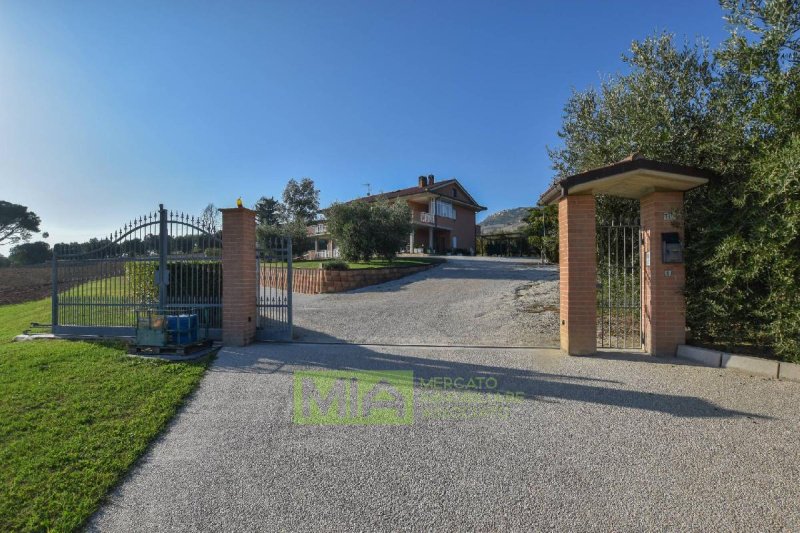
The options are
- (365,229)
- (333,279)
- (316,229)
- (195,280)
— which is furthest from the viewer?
(316,229)

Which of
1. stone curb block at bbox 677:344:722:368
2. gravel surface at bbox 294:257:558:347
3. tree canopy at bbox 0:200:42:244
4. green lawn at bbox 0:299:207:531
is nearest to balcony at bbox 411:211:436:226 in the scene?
gravel surface at bbox 294:257:558:347

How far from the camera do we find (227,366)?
244 inches

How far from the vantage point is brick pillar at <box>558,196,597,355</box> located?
21.4ft

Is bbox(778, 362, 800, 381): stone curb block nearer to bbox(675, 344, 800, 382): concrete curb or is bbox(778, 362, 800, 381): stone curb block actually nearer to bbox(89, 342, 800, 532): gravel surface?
bbox(675, 344, 800, 382): concrete curb

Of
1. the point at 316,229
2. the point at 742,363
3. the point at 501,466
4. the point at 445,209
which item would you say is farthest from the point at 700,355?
the point at 316,229

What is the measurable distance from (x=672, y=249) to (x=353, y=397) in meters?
5.40

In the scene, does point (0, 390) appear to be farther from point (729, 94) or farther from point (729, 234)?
point (729, 94)

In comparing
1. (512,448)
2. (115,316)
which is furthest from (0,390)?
(512,448)

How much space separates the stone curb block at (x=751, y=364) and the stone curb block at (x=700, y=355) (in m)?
0.08

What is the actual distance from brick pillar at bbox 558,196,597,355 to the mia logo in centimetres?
290

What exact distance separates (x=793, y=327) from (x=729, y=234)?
1.43 meters

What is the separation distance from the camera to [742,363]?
5598 millimetres

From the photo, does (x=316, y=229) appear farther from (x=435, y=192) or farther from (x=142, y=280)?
(x=142, y=280)

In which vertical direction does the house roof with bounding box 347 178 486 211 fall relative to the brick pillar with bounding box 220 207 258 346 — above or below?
above
